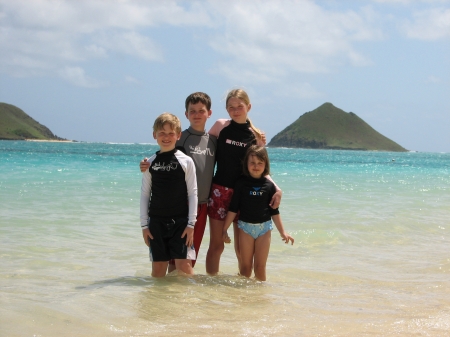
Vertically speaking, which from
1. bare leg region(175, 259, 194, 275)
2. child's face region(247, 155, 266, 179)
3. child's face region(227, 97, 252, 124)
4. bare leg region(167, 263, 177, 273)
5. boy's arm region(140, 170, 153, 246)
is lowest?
bare leg region(167, 263, 177, 273)

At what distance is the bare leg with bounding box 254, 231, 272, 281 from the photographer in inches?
195

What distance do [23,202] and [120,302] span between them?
6961mm

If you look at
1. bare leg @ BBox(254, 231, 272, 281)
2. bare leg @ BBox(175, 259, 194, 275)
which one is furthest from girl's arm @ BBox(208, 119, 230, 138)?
bare leg @ BBox(175, 259, 194, 275)

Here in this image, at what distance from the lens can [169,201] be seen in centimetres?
466

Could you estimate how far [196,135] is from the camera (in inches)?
195

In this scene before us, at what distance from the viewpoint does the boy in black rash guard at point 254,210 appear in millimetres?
4879

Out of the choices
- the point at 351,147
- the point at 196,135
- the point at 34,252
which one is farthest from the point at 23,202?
the point at 351,147

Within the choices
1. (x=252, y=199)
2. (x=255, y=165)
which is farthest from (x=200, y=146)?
(x=252, y=199)

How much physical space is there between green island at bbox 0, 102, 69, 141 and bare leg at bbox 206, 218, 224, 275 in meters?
171

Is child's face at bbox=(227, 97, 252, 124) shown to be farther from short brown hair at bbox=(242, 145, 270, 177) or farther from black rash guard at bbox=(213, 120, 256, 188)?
short brown hair at bbox=(242, 145, 270, 177)

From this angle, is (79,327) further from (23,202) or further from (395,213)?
(395,213)

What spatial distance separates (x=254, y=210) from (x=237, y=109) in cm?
97

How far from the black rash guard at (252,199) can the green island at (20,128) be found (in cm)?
17112

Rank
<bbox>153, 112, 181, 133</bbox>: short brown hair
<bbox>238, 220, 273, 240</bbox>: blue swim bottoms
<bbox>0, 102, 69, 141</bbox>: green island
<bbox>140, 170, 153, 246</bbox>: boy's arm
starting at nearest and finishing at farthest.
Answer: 1. <bbox>153, 112, 181, 133</bbox>: short brown hair
2. <bbox>140, 170, 153, 246</bbox>: boy's arm
3. <bbox>238, 220, 273, 240</bbox>: blue swim bottoms
4. <bbox>0, 102, 69, 141</bbox>: green island
